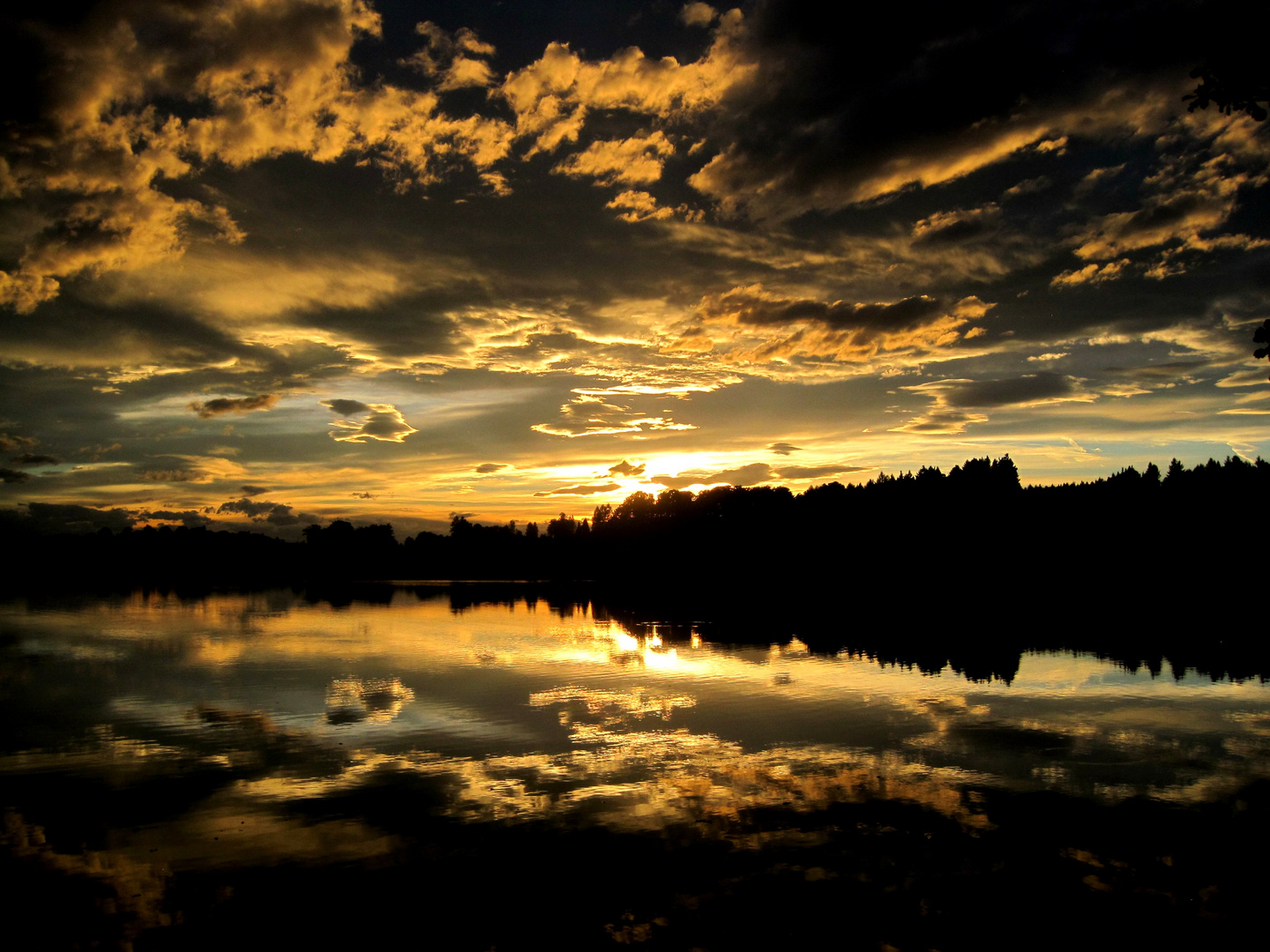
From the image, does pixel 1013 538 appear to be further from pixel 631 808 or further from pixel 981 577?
pixel 631 808

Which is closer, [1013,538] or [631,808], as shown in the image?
[631,808]

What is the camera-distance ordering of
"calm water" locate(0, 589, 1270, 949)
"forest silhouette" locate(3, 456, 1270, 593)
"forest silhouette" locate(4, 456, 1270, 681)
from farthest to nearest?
"forest silhouette" locate(3, 456, 1270, 593) < "forest silhouette" locate(4, 456, 1270, 681) < "calm water" locate(0, 589, 1270, 949)

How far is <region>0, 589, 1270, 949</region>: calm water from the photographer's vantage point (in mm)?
13836

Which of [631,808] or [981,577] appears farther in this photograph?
[981,577]

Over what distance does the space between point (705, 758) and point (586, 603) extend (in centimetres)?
8163

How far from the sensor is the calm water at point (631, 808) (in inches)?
545

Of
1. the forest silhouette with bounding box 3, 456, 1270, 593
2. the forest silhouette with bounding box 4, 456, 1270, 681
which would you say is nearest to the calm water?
the forest silhouette with bounding box 4, 456, 1270, 681

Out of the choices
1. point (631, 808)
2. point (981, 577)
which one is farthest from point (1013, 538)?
point (631, 808)

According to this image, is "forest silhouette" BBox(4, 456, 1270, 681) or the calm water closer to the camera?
the calm water

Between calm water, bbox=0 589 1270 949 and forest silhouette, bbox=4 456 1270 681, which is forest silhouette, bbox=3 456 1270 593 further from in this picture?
calm water, bbox=0 589 1270 949

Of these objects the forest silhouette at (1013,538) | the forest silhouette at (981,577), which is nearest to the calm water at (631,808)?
the forest silhouette at (981,577)

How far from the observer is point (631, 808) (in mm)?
19422

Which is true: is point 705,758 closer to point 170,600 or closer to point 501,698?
point 501,698

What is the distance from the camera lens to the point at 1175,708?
32.7 metres
